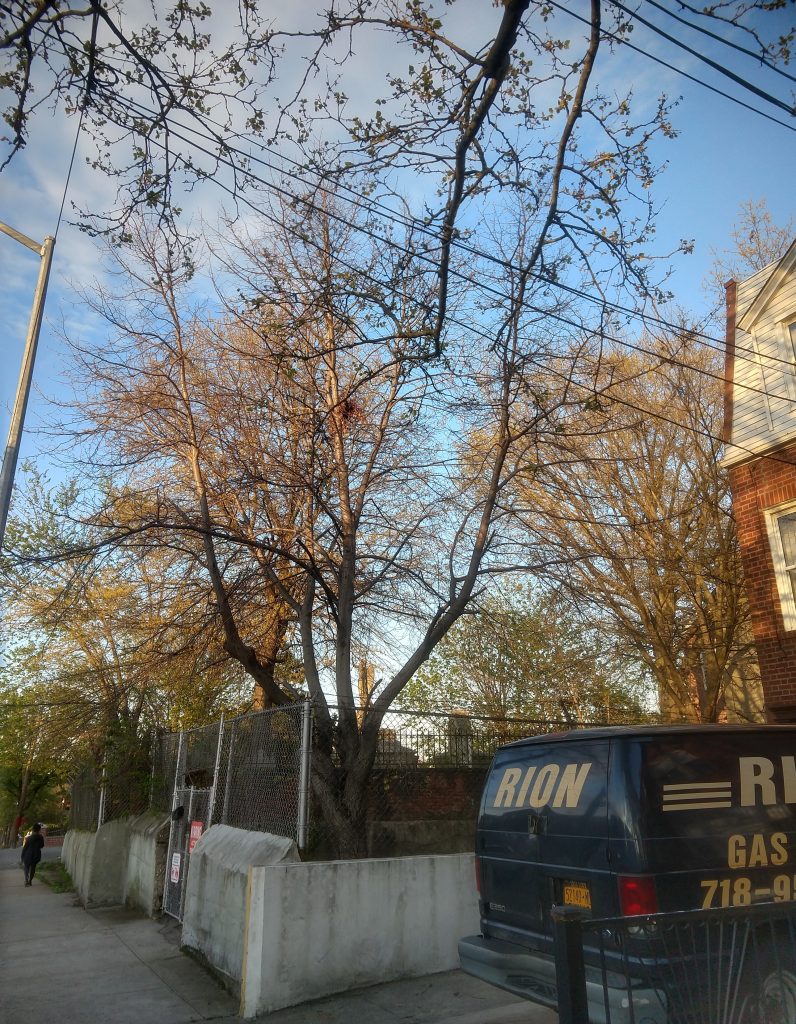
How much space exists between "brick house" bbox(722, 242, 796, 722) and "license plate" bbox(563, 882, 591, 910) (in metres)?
6.65

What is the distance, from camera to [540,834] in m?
5.27

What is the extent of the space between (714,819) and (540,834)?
3.70 ft

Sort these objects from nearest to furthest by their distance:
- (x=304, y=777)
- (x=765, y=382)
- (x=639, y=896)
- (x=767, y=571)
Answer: (x=639, y=896)
(x=304, y=777)
(x=767, y=571)
(x=765, y=382)

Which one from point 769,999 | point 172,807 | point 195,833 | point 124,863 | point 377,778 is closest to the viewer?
point 769,999

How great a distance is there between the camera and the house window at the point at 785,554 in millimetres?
10641

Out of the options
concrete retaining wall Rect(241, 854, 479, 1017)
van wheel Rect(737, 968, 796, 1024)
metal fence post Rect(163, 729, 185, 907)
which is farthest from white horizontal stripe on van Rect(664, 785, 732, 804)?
metal fence post Rect(163, 729, 185, 907)

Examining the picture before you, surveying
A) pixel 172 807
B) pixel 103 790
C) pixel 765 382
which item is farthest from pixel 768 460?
pixel 103 790

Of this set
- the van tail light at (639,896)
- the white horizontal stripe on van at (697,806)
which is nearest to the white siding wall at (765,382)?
the white horizontal stripe on van at (697,806)

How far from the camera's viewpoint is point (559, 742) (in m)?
5.41

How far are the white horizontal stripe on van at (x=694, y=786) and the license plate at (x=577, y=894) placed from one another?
785 millimetres

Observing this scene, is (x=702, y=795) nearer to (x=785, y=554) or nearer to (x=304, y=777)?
(x=304, y=777)

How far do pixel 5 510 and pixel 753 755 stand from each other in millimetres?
6420

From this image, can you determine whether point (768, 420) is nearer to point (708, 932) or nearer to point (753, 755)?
point (753, 755)

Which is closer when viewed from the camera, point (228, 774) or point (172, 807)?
point (228, 774)
